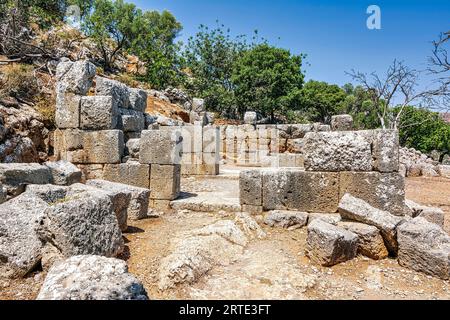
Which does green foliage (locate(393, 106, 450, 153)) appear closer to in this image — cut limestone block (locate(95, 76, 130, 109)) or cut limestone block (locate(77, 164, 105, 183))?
cut limestone block (locate(95, 76, 130, 109))

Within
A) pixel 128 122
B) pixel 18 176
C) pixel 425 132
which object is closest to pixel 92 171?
pixel 128 122

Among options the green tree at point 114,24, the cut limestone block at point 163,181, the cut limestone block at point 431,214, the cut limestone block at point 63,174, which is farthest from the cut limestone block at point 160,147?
the green tree at point 114,24

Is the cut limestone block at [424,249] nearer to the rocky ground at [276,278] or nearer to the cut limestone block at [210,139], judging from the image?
the rocky ground at [276,278]

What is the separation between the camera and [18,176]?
4.50 meters

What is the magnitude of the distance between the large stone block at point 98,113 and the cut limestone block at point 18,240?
383 centimetres

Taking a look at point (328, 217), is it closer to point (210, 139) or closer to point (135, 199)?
point (135, 199)

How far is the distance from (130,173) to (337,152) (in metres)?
4.48

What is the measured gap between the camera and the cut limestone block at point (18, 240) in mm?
3095

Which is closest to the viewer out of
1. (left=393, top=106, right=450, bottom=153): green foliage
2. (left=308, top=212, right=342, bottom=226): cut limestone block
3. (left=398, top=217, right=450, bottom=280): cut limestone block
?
(left=398, top=217, right=450, bottom=280): cut limestone block

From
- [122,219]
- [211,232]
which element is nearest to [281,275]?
[211,232]

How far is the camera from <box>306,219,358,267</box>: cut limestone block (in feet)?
12.2

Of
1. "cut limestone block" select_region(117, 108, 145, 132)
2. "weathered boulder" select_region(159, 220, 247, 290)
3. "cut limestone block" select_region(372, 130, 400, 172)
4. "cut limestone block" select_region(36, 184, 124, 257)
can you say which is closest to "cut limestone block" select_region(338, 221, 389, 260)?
"cut limestone block" select_region(372, 130, 400, 172)

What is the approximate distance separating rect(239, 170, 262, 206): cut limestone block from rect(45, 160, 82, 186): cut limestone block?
10.2ft

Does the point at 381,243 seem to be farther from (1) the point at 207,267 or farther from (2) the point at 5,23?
(2) the point at 5,23
